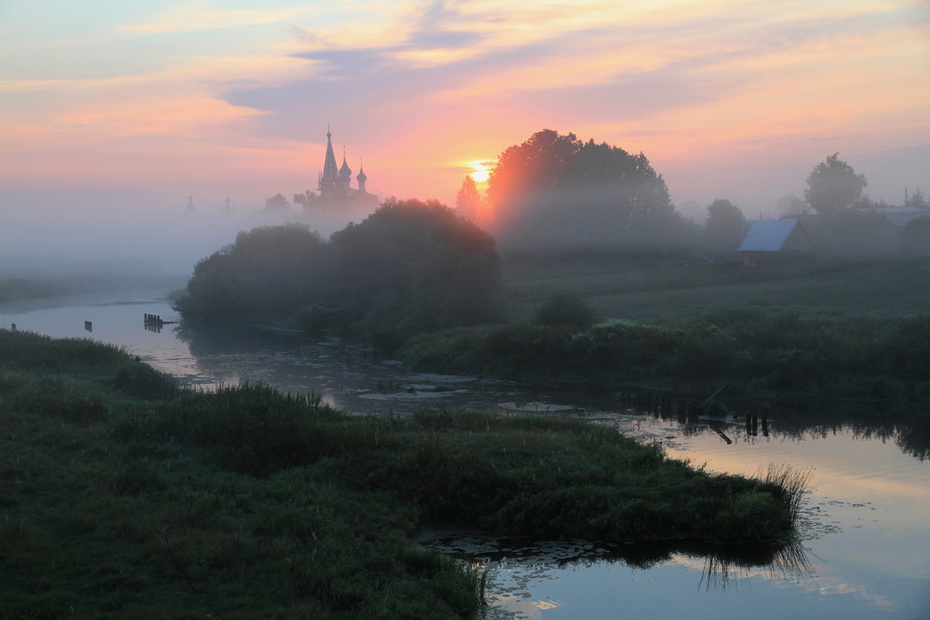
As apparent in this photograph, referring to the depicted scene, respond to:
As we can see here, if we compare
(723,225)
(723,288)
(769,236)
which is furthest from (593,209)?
(723,288)

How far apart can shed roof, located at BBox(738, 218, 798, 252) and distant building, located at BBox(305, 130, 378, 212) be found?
9883 cm

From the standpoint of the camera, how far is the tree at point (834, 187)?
110 metres

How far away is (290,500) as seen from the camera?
16.1 m

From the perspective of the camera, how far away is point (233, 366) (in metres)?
45.5

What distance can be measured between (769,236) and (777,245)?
2.23 metres

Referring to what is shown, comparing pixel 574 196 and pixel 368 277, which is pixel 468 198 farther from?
pixel 368 277

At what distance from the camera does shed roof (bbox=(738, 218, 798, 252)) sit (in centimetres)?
7094

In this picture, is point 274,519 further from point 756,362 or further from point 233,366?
point 233,366

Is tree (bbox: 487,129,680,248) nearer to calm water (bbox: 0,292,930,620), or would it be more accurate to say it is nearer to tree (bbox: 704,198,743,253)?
tree (bbox: 704,198,743,253)

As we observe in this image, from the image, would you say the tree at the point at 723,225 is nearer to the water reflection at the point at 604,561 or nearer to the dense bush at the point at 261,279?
the dense bush at the point at 261,279

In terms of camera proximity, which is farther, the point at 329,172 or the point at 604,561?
the point at 329,172

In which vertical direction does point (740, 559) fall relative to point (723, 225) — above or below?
below

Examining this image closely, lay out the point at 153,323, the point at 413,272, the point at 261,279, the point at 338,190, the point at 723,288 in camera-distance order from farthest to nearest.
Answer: the point at 338,190
the point at 261,279
the point at 153,323
the point at 723,288
the point at 413,272

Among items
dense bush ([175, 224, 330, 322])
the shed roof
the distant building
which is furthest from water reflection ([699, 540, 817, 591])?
the distant building
